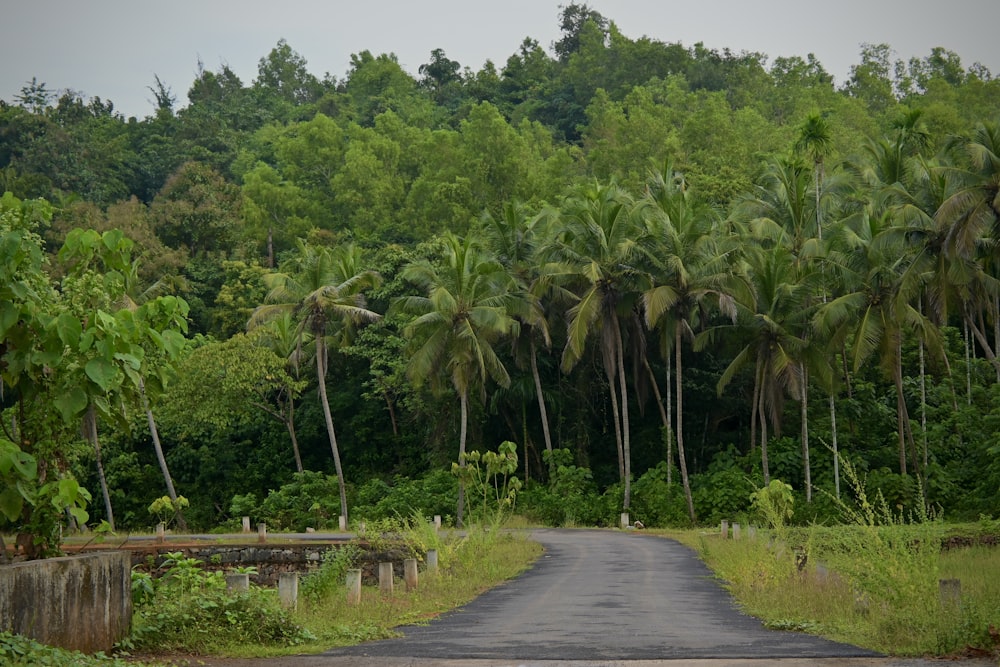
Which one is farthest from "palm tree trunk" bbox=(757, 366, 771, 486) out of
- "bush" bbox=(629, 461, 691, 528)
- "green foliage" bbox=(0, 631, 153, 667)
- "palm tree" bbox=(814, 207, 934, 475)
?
"green foliage" bbox=(0, 631, 153, 667)

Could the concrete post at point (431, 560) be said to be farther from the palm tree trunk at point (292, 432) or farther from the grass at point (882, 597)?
the palm tree trunk at point (292, 432)

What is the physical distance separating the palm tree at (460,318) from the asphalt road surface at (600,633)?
24.0m

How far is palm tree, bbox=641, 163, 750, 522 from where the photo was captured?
44031mm

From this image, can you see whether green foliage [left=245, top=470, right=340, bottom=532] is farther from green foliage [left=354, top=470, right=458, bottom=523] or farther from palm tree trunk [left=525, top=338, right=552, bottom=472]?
palm tree trunk [left=525, top=338, right=552, bottom=472]

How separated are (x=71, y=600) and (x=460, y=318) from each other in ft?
119

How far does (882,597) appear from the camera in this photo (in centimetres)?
1318

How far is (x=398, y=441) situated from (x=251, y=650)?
43891 mm

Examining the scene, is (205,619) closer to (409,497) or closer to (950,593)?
(950,593)

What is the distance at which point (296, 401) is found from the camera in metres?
59.3

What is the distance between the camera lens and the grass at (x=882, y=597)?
1187cm

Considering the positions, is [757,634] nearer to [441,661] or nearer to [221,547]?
[441,661]

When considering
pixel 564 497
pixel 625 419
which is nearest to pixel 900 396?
pixel 625 419

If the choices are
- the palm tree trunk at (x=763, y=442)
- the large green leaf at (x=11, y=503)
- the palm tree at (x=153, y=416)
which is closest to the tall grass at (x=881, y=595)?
the large green leaf at (x=11, y=503)

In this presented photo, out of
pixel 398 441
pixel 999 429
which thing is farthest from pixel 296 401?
pixel 999 429
